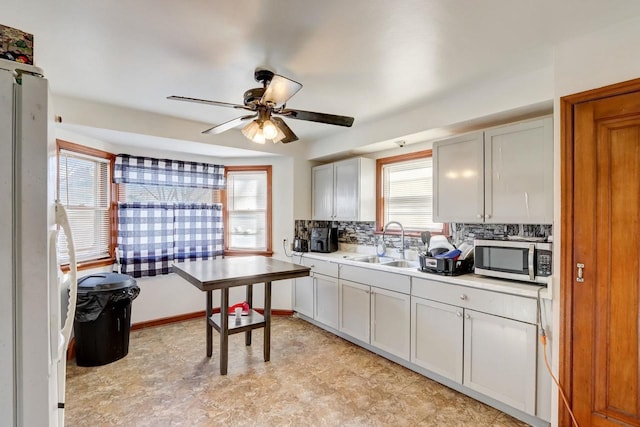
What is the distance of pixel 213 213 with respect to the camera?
4.39 meters

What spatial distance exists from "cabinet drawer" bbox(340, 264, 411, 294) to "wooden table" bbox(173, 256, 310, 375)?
592 millimetres

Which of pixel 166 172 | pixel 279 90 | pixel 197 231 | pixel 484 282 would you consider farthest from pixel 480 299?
pixel 166 172

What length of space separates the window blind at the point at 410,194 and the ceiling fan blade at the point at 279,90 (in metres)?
2.02

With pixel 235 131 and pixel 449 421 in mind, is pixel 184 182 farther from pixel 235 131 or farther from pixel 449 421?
pixel 449 421

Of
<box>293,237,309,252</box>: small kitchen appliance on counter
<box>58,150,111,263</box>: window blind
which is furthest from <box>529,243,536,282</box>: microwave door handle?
<box>58,150,111,263</box>: window blind

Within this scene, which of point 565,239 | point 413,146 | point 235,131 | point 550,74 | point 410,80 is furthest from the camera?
point 235,131

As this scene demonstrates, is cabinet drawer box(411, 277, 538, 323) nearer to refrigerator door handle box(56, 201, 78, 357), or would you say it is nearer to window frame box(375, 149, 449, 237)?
window frame box(375, 149, 449, 237)

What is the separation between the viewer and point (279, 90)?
75.6 inches

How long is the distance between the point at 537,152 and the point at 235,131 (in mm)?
3005

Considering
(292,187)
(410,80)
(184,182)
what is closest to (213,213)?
(184,182)

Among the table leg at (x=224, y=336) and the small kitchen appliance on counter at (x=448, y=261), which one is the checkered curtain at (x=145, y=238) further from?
the small kitchen appliance on counter at (x=448, y=261)

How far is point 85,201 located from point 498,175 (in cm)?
396

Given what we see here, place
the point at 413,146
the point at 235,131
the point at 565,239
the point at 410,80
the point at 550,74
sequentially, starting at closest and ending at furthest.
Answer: the point at 565,239
the point at 550,74
the point at 410,80
the point at 413,146
the point at 235,131

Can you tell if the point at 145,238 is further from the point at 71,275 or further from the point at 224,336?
the point at 71,275
